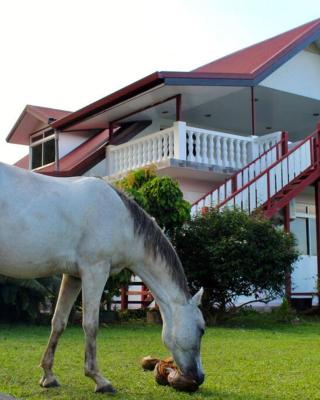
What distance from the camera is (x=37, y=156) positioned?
23.9 metres

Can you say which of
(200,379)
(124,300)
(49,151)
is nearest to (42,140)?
(49,151)

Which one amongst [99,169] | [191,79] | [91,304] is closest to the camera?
[91,304]

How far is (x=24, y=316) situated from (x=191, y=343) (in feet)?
22.1

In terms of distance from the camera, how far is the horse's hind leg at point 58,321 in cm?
539

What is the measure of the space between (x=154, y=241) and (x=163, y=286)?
41 cm

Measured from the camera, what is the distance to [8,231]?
16.4 ft

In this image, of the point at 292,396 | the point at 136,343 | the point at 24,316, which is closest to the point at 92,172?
the point at 24,316

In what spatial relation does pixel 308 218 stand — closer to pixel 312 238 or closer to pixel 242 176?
pixel 312 238

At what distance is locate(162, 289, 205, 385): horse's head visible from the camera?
5352 mm

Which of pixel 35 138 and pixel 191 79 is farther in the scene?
pixel 35 138

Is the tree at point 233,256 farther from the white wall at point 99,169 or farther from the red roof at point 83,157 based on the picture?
the white wall at point 99,169

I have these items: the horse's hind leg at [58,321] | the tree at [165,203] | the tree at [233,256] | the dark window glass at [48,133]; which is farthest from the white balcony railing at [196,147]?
the horse's hind leg at [58,321]

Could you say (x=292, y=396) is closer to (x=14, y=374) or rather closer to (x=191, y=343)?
(x=191, y=343)

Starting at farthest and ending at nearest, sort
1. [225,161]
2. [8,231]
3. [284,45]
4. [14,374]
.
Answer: [284,45], [225,161], [14,374], [8,231]
